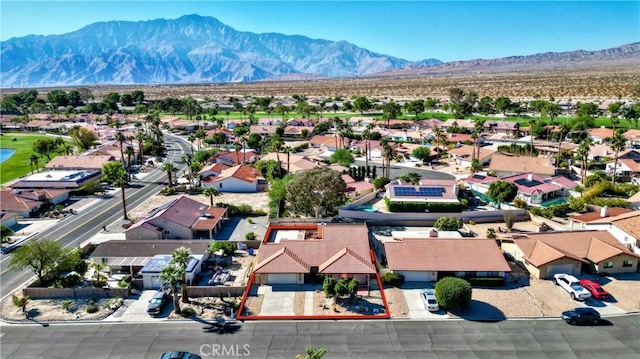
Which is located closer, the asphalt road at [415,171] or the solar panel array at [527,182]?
the solar panel array at [527,182]

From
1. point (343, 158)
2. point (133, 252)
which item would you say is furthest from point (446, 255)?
point (343, 158)

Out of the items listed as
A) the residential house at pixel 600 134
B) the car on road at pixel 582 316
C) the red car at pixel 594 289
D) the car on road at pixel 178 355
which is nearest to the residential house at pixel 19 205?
the car on road at pixel 178 355

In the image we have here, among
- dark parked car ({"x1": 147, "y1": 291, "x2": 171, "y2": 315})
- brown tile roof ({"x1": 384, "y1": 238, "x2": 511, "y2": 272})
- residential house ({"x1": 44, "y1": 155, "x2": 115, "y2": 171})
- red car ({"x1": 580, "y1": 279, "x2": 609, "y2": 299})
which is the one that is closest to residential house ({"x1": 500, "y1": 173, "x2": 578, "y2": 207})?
brown tile roof ({"x1": 384, "y1": 238, "x2": 511, "y2": 272})

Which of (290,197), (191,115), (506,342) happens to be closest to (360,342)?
(506,342)

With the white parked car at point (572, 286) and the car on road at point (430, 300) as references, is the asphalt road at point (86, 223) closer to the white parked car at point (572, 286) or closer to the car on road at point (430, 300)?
the car on road at point (430, 300)

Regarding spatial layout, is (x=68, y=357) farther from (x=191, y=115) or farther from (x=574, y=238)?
(x=191, y=115)
